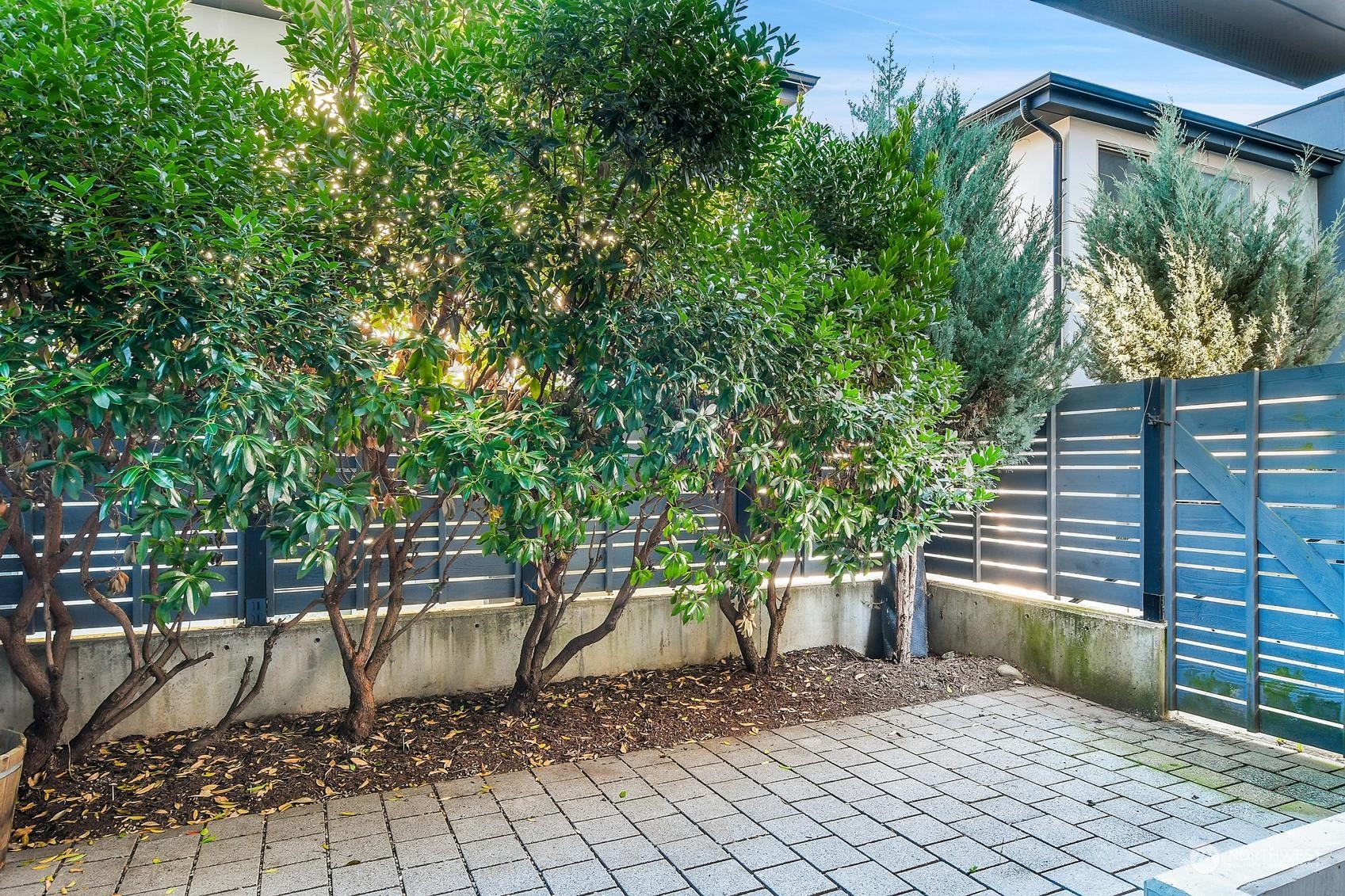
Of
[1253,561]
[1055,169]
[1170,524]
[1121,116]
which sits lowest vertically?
[1253,561]

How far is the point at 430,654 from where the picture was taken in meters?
4.97

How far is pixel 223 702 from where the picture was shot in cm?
446

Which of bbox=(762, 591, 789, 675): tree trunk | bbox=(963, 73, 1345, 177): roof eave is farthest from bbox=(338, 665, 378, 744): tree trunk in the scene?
bbox=(963, 73, 1345, 177): roof eave

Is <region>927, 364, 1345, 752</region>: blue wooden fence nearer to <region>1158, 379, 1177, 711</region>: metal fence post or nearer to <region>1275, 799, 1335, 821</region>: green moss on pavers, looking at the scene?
<region>1158, 379, 1177, 711</region>: metal fence post

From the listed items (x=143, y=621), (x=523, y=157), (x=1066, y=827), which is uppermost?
(x=523, y=157)

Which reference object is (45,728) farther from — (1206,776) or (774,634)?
(1206,776)

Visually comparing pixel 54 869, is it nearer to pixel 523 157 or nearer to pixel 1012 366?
pixel 523 157

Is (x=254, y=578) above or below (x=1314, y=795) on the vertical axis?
above

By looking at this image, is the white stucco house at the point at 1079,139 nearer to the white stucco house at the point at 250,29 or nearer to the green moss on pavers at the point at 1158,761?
the white stucco house at the point at 250,29

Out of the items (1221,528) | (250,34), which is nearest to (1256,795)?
(1221,528)

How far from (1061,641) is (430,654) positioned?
13.8 ft

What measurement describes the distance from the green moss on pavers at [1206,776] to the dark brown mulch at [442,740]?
1497mm

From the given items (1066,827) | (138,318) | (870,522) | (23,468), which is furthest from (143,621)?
(1066,827)

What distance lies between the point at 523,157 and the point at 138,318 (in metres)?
1.64
